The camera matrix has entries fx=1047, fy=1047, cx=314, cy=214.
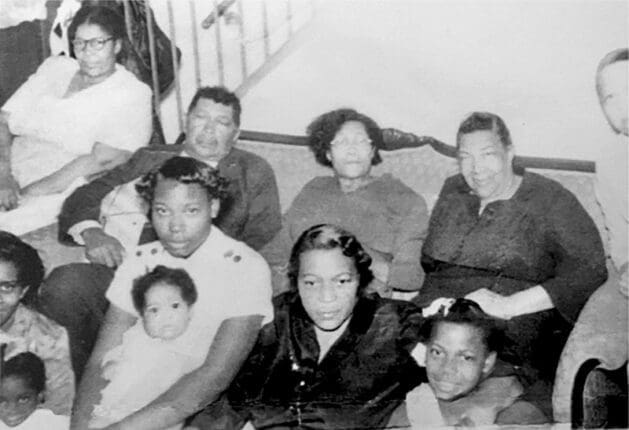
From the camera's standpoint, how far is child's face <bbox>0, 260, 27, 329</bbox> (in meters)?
2.54

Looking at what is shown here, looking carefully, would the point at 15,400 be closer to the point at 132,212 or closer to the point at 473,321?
the point at 132,212

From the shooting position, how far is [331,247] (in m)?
2.64

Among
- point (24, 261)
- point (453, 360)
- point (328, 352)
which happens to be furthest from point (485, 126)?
point (24, 261)

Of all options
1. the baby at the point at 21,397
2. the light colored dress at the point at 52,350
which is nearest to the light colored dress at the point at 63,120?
the light colored dress at the point at 52,350

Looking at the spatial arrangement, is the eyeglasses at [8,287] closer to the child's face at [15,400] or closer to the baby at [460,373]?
the child's face at [15,400]

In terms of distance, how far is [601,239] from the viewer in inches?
109

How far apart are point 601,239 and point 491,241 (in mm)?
300

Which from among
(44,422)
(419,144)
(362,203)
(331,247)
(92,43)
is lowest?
(44,422)

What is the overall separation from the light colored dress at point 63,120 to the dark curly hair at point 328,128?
1.37ft

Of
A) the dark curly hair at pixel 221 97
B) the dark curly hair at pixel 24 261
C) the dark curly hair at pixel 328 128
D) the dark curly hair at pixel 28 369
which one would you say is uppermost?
the dark curly hair at pixel 221 97

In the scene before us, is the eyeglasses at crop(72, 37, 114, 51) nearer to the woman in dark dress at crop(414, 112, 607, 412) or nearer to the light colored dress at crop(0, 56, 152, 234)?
the light colored dress at crop(0, 56, 152, 234)

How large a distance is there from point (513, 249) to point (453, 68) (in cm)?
50

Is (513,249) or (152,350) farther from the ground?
(513,249)

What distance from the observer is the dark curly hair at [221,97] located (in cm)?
262
